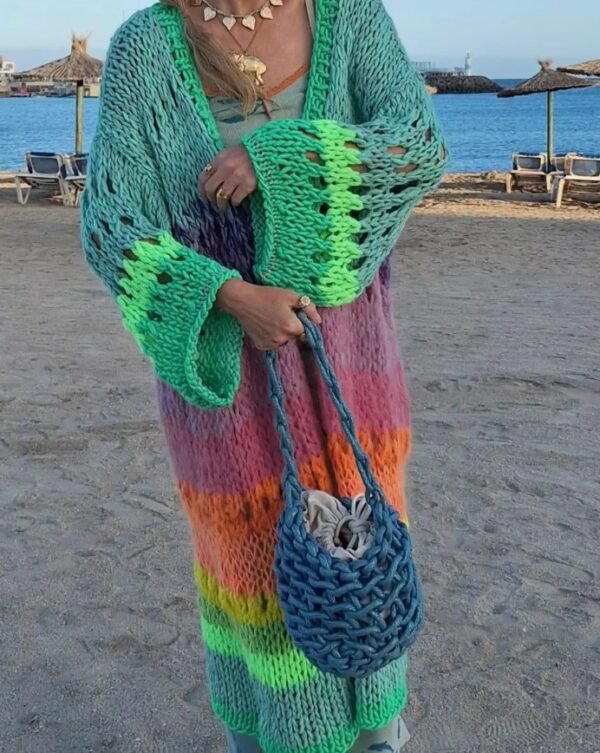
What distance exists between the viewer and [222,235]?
1633 mm

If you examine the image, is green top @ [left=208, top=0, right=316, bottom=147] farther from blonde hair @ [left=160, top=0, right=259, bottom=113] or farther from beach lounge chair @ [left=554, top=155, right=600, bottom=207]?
beach lounge chair @ [left=554, top=155, right=600, bottom=207]

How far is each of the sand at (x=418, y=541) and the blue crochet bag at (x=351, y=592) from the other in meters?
1.53

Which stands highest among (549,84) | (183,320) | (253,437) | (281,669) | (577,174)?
(549,84)

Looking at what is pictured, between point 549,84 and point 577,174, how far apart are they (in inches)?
163

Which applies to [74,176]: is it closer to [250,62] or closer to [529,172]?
[529,172]

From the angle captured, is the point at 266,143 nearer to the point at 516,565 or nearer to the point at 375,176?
the point at 375,176

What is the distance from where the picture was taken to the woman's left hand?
152 centimetres

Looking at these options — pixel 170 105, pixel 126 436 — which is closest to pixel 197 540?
pixel 170 105

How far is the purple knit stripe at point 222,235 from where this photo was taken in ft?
5.31

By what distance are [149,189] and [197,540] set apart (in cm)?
69

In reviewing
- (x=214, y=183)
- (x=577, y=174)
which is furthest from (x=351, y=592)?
(x=577, y=174)

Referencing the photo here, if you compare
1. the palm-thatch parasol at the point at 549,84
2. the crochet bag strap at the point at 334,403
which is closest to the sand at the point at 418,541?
the crochet bag strap at the point at 334,403

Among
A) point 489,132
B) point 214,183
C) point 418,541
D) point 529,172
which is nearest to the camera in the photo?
point 214,183

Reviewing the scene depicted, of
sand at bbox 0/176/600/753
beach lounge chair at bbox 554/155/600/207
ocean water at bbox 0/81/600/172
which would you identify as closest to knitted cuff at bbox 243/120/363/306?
sand at bbox 0/176/600/753
